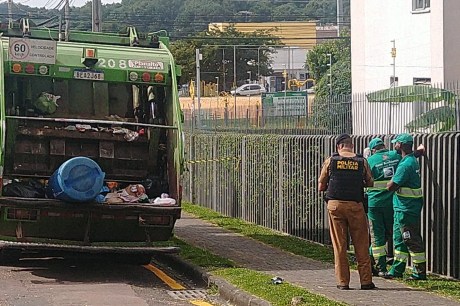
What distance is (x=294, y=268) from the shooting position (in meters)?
13.7

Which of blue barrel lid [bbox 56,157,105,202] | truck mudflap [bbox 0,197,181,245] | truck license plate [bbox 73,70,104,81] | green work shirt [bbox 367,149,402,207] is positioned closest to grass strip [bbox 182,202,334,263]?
green work shirt [bbox 367,149,402,207]

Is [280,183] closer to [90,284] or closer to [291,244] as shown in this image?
[291,244]

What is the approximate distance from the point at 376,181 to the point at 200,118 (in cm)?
1846

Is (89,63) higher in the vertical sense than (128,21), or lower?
lower

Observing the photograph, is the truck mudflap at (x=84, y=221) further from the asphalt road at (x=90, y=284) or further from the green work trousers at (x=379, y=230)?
the green work trousers at (x=379, y=230)

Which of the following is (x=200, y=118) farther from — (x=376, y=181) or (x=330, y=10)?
(x=330, y=10)

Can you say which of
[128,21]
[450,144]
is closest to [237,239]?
[450,144]

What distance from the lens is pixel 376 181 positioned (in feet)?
40.8

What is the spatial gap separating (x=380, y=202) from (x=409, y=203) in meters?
0.45

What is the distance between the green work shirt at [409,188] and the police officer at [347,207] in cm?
65

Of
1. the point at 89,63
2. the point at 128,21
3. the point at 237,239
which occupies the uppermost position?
the point at 128,21

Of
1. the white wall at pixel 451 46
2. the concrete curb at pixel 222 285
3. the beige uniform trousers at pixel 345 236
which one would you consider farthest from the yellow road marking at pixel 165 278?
the white wall at pixel 451 46

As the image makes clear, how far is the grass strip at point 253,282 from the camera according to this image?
410 inches

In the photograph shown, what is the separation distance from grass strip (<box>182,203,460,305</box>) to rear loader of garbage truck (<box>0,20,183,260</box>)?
258 cm
